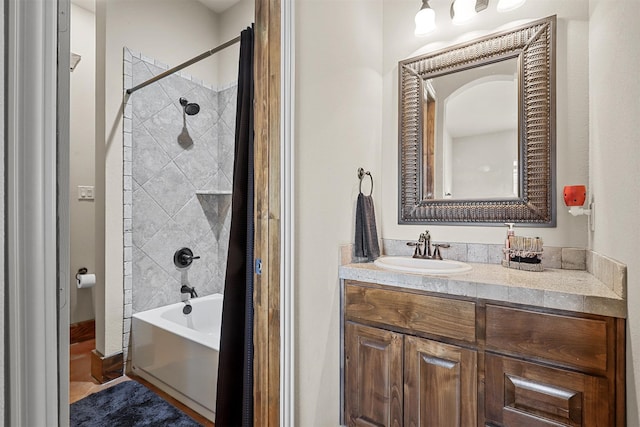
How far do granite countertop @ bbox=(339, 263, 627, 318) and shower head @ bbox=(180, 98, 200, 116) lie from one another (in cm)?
178

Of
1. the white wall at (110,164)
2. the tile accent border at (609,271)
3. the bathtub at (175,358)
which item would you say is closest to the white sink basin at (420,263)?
the tile accent border at (609,271)

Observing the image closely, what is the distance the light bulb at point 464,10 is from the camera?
5.71 feet

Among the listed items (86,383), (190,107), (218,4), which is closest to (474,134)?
(190,107)

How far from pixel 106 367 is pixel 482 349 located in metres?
2.19

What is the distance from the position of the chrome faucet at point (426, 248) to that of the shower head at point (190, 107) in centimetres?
192

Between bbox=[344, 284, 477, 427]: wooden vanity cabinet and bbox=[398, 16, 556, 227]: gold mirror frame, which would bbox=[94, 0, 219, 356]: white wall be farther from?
bbox=[398, 16, 556, 227]: gold mirror frame

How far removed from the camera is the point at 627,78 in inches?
39.8

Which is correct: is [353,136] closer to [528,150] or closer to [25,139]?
[528,150]

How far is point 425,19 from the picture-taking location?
5.99 feet

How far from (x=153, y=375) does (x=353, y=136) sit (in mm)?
1888

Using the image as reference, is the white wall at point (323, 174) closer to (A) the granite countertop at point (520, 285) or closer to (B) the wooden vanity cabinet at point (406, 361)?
(B) the wooden vanity cabinet at point (406, 361)

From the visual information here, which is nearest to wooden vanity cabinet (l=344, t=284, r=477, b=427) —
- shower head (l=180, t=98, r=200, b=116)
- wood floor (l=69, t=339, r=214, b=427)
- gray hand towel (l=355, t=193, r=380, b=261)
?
gray hand towel (l=355, t=193, r=380, b=261)

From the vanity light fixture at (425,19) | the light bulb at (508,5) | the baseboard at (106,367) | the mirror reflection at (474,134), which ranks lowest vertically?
the baseboard at (106,367)

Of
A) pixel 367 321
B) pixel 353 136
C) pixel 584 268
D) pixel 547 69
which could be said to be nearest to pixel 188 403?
pixel 367 321
